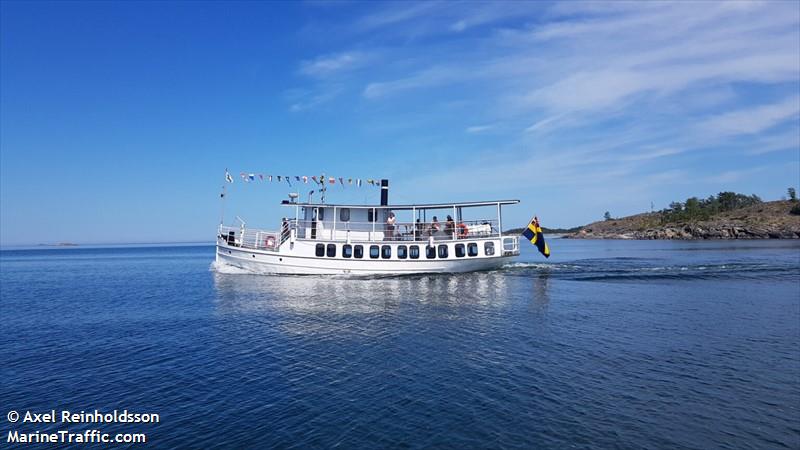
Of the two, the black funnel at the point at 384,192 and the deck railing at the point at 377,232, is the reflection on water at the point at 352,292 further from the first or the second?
the black funnel at the point at 384,192

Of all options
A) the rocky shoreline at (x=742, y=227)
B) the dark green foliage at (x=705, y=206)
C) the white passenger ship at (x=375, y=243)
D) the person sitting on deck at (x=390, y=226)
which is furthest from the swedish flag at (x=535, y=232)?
the dark green foliage at (x=705, y=206)

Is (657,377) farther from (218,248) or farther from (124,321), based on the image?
(218,248)

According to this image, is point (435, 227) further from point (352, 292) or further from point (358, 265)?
point (352, 292)

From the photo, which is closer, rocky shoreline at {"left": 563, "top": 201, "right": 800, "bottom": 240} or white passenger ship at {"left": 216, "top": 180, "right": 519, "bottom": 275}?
white passenger ship at {"left": 216, "top": 180, "right": 519, "bottom": 275}

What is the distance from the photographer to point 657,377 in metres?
14.9

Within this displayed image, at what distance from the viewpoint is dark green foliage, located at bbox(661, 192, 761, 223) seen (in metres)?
152

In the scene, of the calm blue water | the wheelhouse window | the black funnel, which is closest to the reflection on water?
the calm blue water

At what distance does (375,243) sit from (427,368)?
2640 centimetres

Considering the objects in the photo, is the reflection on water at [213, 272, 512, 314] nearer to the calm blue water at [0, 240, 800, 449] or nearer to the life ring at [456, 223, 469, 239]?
the calm blue water at [0, 240, 800, 449]

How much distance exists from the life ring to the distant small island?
109 meters

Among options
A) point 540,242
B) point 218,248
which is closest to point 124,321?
point 218,248

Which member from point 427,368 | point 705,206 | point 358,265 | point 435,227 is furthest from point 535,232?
point 705,206

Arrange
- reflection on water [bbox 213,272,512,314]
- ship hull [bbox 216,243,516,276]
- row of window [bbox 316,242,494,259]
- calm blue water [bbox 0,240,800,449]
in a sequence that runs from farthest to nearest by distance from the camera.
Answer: row of window [bbox 316,242,494,259], ship hull [bbox 216,243,516,276], reflection on water [bbox 213,272,512,314], calm blue water [bbox 0,240,800,449]

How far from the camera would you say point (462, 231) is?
44.0 metres
